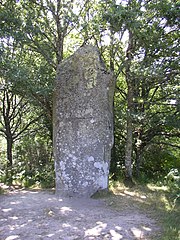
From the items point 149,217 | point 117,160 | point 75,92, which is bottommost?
point 149,217

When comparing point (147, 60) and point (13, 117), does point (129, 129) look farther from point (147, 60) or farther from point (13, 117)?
point (13, 117)

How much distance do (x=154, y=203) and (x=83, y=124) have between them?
2.45m

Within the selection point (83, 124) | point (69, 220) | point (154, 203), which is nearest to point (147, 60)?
point (83, 124)

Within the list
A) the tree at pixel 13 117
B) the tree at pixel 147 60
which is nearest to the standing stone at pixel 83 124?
the tree at pixel 147 60

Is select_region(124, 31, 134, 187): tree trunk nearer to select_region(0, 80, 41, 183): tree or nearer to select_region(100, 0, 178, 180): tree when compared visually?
select_region(100, 0, 178, 180): tree

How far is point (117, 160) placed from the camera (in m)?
9.72

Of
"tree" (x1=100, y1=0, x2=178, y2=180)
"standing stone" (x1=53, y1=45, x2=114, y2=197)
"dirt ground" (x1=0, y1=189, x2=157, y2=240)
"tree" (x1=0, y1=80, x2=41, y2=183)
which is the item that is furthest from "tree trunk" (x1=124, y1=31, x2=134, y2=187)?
"tree" (x1=0, y1=80, x2=41, y2=183)

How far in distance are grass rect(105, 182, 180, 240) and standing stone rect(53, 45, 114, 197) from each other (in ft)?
2.35

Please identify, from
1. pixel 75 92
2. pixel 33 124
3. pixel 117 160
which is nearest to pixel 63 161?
pixel 75 92

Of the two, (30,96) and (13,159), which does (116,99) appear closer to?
(30,96)

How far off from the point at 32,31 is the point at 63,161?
3.84m

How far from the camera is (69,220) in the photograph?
4.49 metres

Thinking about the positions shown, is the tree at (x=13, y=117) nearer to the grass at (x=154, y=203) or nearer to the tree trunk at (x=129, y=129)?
the tree trunk at (x=129, y=129)

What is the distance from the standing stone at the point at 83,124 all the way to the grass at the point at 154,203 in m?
0.71
